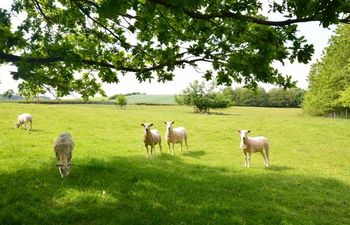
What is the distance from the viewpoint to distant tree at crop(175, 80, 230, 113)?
271 ft

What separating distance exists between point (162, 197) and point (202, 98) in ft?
233

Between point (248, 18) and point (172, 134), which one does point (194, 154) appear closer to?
point (172, 134)

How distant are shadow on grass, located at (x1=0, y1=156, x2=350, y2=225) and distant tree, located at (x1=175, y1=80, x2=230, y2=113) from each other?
64.8 metres

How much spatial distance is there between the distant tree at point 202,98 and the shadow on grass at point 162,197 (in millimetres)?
64797

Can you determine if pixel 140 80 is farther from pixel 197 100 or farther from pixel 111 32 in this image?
pixel 197 100

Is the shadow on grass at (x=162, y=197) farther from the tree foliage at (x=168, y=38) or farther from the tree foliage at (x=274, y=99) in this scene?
the tree foliage at (x=274, y=99)

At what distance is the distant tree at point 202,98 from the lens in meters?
82.5

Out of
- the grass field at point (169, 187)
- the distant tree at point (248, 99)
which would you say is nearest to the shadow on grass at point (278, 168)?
the grass field at point (169, 187)

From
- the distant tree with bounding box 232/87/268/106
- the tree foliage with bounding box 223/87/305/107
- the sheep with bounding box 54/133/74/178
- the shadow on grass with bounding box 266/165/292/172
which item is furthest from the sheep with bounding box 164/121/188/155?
the distant tree with bounding box 232/87/268/106

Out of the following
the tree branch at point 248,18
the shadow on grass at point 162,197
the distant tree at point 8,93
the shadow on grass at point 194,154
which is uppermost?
the tree branch at point 248,18

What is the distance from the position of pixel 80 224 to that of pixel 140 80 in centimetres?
428

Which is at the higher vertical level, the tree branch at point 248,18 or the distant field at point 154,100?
the tree branch at point 248,18

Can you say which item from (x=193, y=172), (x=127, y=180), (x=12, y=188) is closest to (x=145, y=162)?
(x=193, y=172)

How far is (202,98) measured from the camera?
82.9 metres
